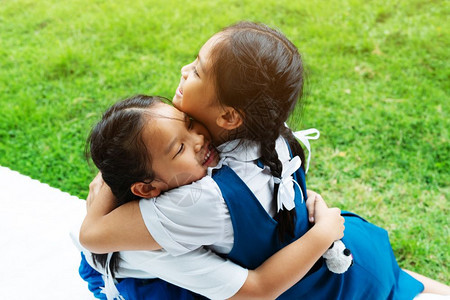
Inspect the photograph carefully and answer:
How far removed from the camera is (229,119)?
150cm

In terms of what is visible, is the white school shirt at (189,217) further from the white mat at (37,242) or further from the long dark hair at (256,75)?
the white mat at (37,242)

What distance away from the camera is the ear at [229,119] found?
1.47 m

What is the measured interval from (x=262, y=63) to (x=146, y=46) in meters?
3.55

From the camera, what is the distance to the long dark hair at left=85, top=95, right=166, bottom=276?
56.1 inches

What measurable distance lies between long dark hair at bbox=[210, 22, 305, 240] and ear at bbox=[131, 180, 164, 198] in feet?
1.01

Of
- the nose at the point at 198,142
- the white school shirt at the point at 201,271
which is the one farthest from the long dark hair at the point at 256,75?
the white school shirt at the point at 201,271

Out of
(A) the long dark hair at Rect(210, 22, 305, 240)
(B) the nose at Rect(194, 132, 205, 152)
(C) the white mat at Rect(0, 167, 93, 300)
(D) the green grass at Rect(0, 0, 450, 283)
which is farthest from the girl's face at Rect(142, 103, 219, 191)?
(D) the green grass at Rect(0, 0, 450, 283)

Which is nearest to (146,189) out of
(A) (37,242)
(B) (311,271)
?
(B) (311,271)

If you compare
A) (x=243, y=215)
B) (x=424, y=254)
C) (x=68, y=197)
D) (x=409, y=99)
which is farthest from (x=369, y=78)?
(x=243, y=215)

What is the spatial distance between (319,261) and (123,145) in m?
0.83

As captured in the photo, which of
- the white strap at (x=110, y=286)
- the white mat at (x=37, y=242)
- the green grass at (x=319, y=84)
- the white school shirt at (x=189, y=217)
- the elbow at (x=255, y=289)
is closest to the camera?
the white school shirt at (x=189, y=217)

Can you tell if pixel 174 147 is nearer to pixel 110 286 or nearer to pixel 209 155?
pixel 209 155

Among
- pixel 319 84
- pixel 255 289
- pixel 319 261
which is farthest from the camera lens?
pixel 319 84

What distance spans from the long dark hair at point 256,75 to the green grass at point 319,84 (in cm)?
135
